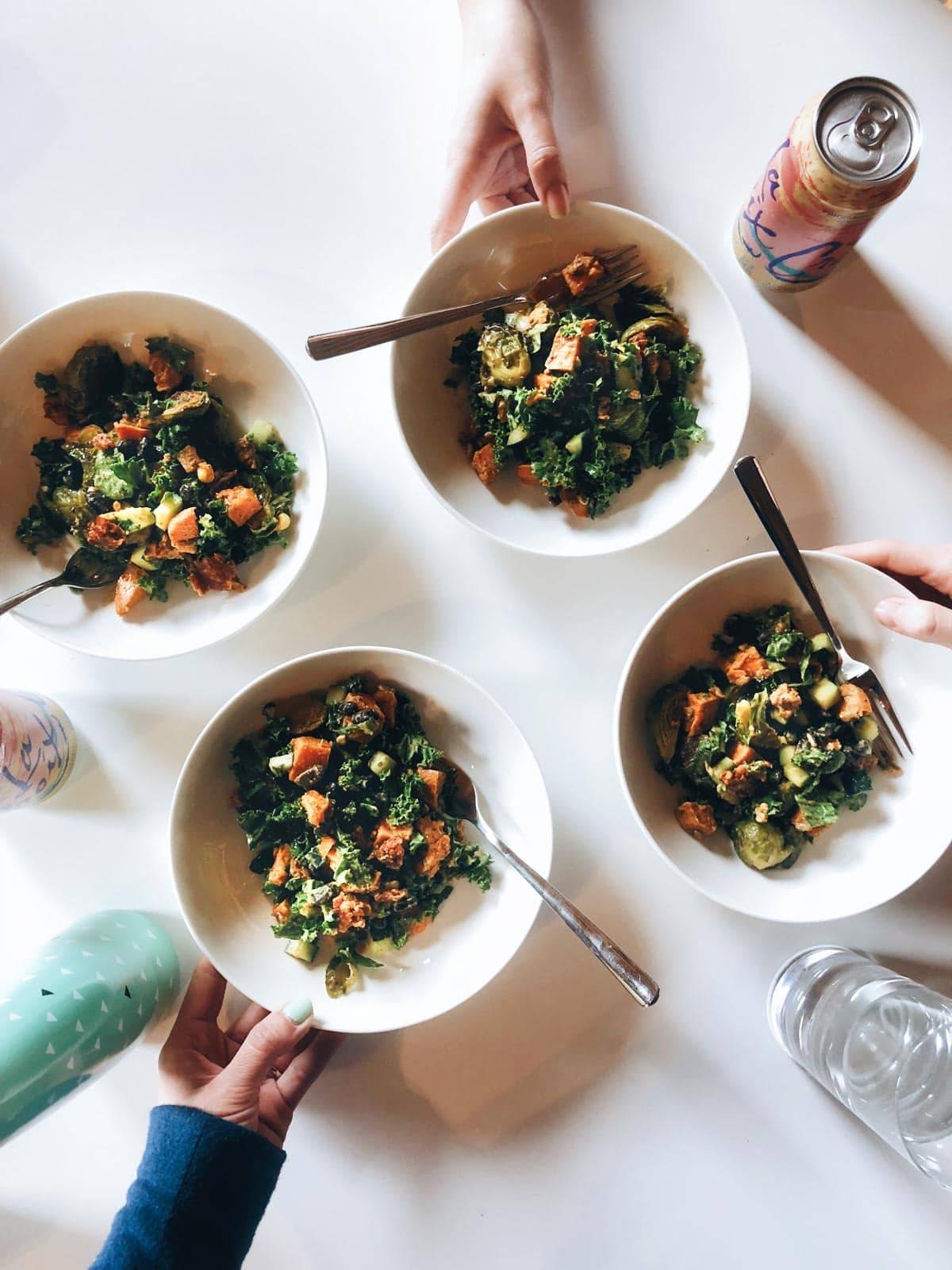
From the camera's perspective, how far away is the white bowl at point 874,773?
129cm

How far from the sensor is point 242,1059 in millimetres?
1275

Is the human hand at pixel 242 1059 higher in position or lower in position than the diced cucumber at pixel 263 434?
lower

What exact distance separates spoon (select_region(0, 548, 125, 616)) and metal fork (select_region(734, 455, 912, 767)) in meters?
0.99

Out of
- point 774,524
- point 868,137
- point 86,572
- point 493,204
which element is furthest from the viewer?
point 493,204

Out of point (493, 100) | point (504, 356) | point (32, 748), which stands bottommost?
point (32, 748)

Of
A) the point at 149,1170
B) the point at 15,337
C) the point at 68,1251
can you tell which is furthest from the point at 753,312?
the point at 68,1251

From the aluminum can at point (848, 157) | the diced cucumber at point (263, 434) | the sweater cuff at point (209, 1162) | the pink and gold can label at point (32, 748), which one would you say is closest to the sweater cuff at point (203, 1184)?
the sweater cuff at point (209, 1162)

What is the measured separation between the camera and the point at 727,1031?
149 centimetres

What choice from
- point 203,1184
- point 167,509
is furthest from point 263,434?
point 203,1184

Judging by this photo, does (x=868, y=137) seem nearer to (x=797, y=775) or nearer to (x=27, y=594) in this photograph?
→ (x=797, y=775)

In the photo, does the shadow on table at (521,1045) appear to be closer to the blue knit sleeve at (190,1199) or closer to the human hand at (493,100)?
the blue knit sleeve at (190,1199)

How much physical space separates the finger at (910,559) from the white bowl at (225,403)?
0.88 meters

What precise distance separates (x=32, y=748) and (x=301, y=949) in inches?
20.4

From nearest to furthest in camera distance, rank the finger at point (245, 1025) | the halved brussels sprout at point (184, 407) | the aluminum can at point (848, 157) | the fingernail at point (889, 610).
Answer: the aluminum can at point (848, 157) < the fingernail at point (889, 610) < the halved brussels sprout at point (184, 407) < the finger at point (245, 1025)
